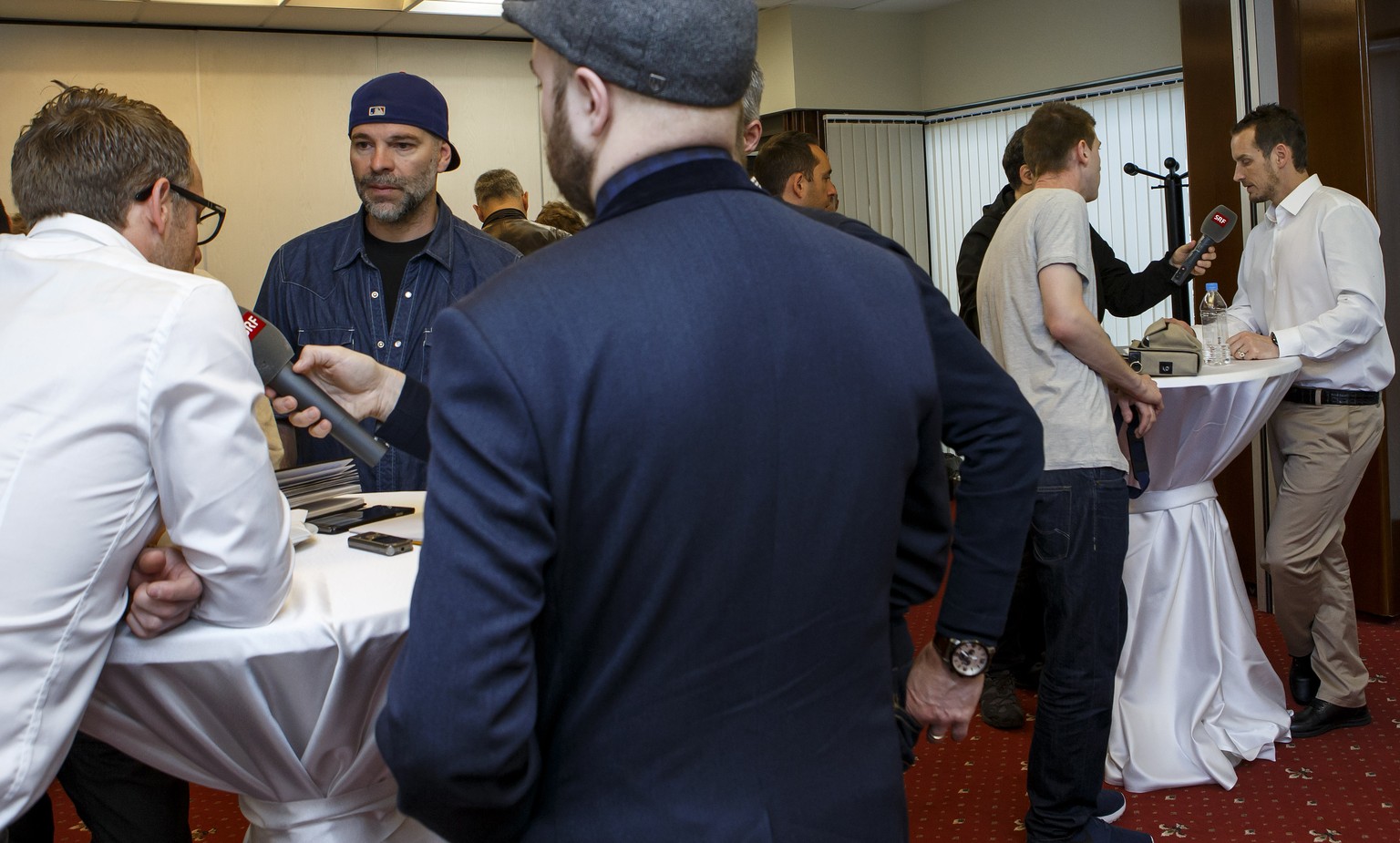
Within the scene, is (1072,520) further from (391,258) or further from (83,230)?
(83,230)

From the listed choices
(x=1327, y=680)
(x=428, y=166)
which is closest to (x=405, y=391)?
(x=428, y=166)

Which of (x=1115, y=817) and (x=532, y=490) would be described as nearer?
(x=532, y=490)

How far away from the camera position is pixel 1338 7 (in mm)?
4109

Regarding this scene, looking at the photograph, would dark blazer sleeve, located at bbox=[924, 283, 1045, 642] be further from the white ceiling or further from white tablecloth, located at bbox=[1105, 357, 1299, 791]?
the white ceiling

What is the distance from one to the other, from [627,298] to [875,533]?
312 millimetres

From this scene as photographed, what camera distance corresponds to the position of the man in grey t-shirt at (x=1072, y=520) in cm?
261

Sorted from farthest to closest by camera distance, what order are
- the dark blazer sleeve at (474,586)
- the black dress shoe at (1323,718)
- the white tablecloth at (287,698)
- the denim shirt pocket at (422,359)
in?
the black dress shoe at (1323,718) < the denim shirt pocket at (422,359) < the white tablecloth at (287,698) < the dark blazer sleeve at (474,586)

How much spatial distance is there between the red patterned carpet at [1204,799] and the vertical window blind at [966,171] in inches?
152

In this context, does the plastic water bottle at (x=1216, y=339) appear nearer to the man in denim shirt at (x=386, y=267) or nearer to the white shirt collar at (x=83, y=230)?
the man in denim shirt at (x=386, y=267)

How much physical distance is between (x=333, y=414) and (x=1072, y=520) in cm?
163

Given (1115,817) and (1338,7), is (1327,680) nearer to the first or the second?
(1115,817)

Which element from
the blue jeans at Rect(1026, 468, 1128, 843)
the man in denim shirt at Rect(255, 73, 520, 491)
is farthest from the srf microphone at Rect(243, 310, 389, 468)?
the blue jeans at Rect(1026, 468, 1128, 843)

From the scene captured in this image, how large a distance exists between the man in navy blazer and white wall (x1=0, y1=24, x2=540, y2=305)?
6223mm

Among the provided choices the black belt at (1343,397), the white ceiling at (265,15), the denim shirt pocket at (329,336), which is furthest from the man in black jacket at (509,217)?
the black belt at (1343,397)
